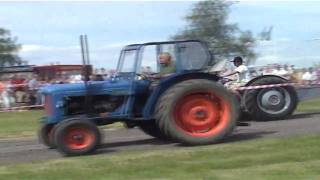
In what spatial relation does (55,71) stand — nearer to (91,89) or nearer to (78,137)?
(91,89)

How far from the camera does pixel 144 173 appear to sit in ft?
27.6

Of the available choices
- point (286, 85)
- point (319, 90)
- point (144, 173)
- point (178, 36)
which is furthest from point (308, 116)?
point (178, 36)

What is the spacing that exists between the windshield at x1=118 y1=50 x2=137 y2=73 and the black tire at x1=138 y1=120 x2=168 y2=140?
3.11 feet

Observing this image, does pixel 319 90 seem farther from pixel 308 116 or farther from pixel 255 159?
pixel 255 159

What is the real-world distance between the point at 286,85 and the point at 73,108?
20.6 feet

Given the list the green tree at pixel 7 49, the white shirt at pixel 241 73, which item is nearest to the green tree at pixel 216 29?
the white shirt at pixel 241 73

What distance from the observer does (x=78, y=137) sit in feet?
35.7

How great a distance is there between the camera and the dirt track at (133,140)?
1122cm

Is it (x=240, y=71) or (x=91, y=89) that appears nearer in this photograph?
(x=91, y=89)

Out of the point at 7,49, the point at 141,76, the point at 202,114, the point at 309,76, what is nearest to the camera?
the point at 141,76

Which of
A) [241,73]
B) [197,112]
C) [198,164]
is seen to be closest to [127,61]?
[197,112]

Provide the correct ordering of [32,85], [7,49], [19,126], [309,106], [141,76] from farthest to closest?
[7,49] → [32,85] → [309,106] → [19,126] → [141,76]

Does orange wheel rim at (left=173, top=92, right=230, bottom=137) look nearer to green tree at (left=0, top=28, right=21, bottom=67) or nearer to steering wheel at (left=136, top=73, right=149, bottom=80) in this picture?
steering wheel at (left=136, top=73, right=149, bottom=80)

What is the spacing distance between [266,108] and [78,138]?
20.2ft
